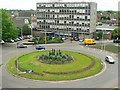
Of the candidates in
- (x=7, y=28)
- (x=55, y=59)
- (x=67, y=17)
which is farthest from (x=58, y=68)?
(x=67, y=17)

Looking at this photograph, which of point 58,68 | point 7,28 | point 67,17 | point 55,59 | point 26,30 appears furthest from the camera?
point 26,30

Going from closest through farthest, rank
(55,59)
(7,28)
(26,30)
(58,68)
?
(58,68), (55,59), (7,28), (26,30)

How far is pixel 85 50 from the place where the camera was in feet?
223

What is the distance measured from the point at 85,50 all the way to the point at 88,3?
25288 millimetres

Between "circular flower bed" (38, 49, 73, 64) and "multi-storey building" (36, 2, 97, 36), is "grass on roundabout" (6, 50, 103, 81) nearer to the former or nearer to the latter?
"circular flower bed" (38, 49, 73, 64)

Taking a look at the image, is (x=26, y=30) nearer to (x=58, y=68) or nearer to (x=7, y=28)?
(x=7, y=28)

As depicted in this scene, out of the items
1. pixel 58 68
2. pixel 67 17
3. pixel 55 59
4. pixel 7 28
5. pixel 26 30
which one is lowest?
pixel 58 68

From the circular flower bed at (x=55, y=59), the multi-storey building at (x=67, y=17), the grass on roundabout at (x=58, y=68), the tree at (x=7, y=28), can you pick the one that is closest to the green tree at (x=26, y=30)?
the multi-storey building at (x=67, y=17)

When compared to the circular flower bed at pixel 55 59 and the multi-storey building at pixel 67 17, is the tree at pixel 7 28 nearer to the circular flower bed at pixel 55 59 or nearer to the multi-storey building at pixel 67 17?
the circular flower bed at pixel 55 59

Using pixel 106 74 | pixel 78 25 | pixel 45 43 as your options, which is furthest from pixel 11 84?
pixel 78 25

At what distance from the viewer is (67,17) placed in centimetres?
9031

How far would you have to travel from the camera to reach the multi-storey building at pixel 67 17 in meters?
87.9

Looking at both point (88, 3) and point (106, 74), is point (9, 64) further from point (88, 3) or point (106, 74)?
point (88, 3)

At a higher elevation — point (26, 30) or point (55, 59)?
point (26, 30)
